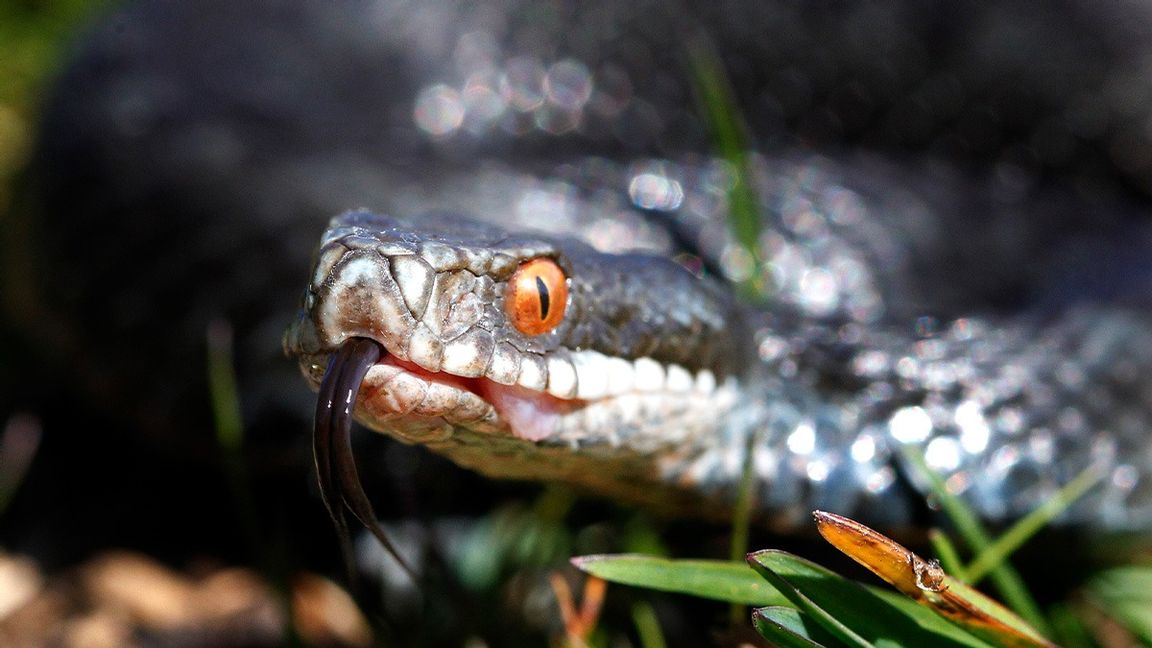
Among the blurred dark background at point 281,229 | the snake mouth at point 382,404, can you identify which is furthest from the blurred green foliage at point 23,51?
the snake mouth at point 382,404

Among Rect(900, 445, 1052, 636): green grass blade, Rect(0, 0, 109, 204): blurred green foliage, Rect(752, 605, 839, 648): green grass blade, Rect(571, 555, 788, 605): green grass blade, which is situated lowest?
Rect(752, 605, 839, 648): green grass blade

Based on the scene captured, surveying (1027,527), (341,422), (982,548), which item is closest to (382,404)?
(341,422)

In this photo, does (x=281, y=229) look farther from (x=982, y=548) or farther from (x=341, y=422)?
(x=982, y=548)

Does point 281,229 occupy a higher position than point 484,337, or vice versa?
point 281,229

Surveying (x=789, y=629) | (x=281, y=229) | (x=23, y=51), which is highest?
(x=23, y=51)

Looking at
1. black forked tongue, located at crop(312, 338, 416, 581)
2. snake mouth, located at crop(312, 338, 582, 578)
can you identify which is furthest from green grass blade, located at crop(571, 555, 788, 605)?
black forked tongue, located at crop(312, 338, 416, 581)

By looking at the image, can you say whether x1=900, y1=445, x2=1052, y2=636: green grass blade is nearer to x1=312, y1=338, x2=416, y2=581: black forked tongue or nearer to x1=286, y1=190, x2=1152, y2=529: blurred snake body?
x1=286, y1=190, x2=1152, y2=529: blurred snake body

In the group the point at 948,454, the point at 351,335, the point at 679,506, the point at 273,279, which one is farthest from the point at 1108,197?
the point at 351,335
